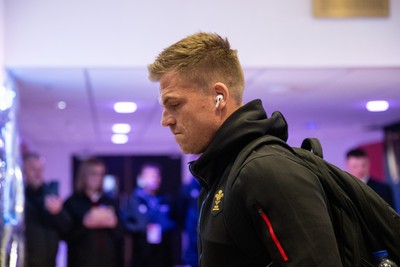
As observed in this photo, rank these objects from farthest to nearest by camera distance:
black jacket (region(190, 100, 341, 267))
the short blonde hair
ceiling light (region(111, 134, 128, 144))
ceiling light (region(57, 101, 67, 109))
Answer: ceiling light (region(111, 134, 128, 144)) → ceiling light (region(57, 101, 67, 109)) → the short blonde hair → black jacket (region(190, 100, 341, 267))

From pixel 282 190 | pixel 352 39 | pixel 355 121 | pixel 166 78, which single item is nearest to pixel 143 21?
pixel 352 39

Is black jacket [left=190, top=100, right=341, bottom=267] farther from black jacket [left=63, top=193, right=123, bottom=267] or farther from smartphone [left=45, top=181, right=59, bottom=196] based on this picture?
smartphone [left=45, top=181, right=59, bottom=196]

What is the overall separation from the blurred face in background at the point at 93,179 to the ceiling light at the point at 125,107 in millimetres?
1116

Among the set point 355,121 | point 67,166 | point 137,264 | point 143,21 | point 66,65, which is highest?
point 143,21

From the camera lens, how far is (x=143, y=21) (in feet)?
18.5

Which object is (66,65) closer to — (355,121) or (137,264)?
(137,264)

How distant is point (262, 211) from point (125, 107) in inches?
275

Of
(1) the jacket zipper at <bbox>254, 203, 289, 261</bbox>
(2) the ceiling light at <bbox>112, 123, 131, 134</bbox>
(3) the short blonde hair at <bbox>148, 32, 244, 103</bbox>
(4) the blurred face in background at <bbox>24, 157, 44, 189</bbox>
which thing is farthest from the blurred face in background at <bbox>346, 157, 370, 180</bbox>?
(1) the jacket zipper at <bbox>254, 203, 289, 261</bbox>

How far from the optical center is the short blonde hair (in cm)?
162

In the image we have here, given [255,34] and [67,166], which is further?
[67,166]

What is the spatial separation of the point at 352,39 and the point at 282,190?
4.72 meters

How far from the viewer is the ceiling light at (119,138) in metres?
12.0

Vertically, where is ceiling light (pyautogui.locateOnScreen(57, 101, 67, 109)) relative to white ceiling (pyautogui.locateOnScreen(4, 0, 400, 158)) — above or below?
below

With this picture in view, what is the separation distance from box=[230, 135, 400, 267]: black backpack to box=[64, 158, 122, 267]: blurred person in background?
5.50 metres
